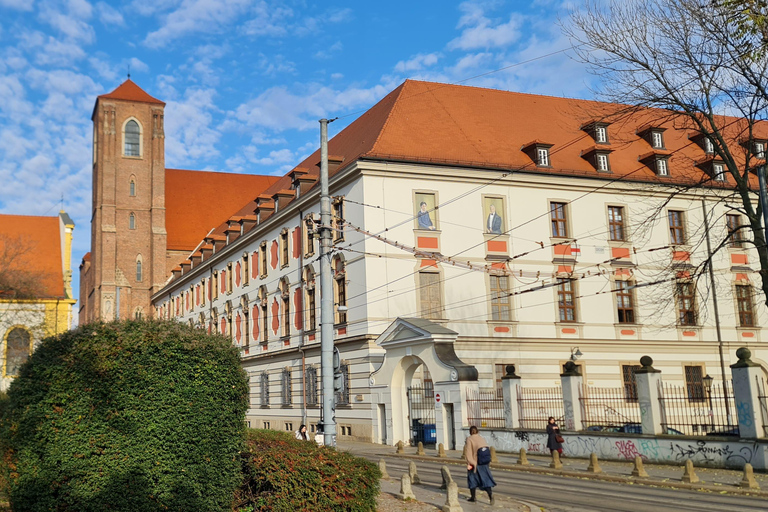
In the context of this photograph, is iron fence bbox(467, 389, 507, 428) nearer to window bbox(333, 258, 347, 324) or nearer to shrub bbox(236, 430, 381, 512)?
window bbox(333, 258, 347, 324)

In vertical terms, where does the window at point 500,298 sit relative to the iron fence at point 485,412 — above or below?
above

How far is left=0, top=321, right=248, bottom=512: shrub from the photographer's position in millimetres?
10266

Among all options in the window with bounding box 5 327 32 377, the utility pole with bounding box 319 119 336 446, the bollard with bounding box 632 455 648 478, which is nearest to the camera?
the utility pole with bounding box 319 119 336 446

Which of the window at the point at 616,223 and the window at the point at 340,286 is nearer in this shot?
the window at the point at 340,286

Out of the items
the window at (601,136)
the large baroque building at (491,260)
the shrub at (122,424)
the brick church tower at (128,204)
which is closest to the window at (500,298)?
the large baroque building at (491,260)

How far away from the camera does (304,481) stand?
1146cm

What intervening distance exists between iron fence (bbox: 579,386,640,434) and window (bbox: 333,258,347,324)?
38.4 feet

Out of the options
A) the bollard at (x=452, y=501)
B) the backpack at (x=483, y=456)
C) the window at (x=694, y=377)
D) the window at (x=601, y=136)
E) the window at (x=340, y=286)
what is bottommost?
the bollard at (x=452, y=501)

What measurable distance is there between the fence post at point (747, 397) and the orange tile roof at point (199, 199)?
64622 millimetres

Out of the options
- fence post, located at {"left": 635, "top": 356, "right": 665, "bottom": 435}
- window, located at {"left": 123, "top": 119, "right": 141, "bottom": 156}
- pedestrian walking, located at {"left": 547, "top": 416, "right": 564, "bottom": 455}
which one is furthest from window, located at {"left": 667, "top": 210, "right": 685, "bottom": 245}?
window, located at {"left": 123, "top": 119, "right": 141, "bottom": 156}

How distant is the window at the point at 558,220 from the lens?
125ft

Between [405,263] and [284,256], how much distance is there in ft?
36.9

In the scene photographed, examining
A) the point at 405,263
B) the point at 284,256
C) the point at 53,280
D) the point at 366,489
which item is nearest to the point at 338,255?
the point at 405,263

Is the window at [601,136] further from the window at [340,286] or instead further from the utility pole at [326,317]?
the utility pole at [326,317]
